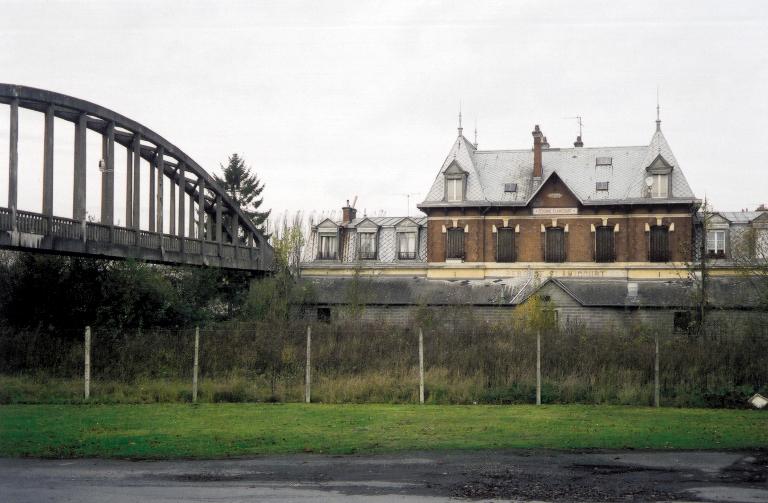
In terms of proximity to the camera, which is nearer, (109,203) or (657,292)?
(109,203)

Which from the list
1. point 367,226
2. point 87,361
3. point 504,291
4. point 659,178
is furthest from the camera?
point 367,226

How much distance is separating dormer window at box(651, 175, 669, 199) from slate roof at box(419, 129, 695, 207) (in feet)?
1.46

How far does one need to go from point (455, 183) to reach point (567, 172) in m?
7.14

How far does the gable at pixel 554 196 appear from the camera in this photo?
5397 cm

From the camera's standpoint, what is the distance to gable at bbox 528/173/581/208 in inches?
2125

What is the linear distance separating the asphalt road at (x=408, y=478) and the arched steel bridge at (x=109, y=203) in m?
16.0

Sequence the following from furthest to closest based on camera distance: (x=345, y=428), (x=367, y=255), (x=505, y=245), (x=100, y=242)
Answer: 1. (x=367, y=255)
2. (x=505, y=245)
3. (x=100, y=242)
4. (x=345, y=428)

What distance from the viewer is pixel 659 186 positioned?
2112 inches

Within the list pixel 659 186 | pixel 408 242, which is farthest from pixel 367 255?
pixel 659 186

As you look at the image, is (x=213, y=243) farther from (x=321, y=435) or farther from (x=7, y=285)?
(x=321, y=435)

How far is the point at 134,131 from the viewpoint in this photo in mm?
36875

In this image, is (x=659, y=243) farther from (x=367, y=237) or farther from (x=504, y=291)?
(x=367, y=237)

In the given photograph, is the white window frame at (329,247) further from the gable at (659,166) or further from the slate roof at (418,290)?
the gable at (659,166)

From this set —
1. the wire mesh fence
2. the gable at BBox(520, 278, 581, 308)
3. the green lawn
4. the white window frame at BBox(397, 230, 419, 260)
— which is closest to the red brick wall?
the white window frame at BBox(397, 230, 419, 260)
